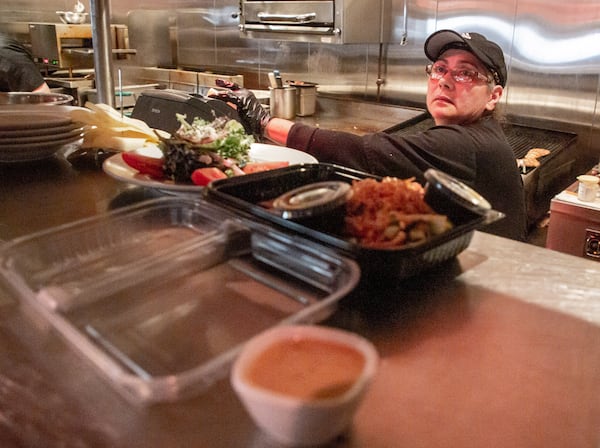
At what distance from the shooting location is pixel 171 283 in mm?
899

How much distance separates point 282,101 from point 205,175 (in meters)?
2.44

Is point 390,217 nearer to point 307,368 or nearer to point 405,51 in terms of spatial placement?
point 307,368

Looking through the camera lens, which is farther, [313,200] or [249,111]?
[249,111]

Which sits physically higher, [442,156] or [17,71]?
[17,71]

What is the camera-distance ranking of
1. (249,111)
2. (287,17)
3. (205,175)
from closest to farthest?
(205,175), (249,111), (287,17)

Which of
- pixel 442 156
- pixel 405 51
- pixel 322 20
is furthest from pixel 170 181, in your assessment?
pixel 405 51

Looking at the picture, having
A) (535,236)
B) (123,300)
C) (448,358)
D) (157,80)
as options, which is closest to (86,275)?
(123,300)

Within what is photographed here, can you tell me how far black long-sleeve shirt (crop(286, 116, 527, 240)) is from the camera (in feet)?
6.07

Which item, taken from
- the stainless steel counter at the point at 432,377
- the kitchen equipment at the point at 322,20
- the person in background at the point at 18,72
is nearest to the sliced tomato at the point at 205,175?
the stainless steel counter at the point at 432,377

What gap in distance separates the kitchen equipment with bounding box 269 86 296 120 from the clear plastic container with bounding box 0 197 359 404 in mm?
2656

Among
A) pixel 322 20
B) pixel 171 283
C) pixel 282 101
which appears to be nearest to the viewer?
pixel 171 283

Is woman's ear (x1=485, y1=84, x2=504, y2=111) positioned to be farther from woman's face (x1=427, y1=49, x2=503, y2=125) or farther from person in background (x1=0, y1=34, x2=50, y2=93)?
person in background (x1=0, y1=34, x2=50, y2=93)

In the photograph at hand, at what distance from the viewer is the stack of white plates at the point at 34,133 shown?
1.58 metres

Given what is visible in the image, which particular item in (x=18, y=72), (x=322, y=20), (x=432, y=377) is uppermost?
(x=322, y=20)
